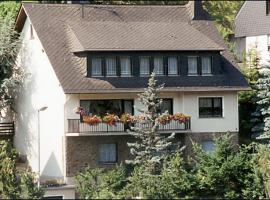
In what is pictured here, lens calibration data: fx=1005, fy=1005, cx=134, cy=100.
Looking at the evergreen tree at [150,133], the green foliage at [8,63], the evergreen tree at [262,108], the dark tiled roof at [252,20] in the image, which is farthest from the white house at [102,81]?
the dark tiled roof at [252,20]

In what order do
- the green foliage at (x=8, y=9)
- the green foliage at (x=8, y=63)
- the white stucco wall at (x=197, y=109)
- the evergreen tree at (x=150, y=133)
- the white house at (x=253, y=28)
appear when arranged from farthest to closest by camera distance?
the white house at (x=253, y=28) → the green foliage at (x=8, y=9) → the green foliage at (x=8, y=63) → the white stucco wall at (x=197, y=109) → the evergreen tree at (x=150, y=133)

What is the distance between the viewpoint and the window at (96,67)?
5619cm

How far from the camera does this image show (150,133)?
53781 mm

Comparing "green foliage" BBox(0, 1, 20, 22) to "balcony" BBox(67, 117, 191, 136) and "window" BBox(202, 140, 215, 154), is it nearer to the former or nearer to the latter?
"balcony" BBox(67, 117, 191, 136)

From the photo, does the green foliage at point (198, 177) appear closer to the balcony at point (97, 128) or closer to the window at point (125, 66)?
the balcony at point (97, 128)

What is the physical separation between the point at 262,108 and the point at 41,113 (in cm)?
1329

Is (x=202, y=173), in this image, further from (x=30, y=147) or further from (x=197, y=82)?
(x=30, y=147)

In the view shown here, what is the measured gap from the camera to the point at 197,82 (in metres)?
58.0

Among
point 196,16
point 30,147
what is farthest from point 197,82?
point 30,147

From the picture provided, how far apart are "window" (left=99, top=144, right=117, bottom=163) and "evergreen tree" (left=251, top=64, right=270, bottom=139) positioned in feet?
29.8

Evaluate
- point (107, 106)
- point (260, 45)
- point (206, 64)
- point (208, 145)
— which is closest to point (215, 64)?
point (206, 64)

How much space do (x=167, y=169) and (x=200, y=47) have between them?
931 cm

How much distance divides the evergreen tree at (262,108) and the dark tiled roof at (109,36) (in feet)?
A: 5.70

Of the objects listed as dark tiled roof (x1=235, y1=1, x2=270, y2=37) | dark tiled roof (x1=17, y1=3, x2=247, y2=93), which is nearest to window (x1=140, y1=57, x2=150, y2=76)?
dark tiled roof (x1=17, y1=3, x2=247, y2=93)
